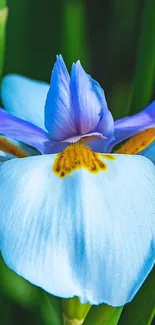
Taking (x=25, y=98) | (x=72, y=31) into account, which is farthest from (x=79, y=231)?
(x=72, y=31)

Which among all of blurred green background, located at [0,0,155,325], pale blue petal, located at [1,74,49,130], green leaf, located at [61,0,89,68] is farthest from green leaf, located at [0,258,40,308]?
green leaf, located at [61,0,89,68]

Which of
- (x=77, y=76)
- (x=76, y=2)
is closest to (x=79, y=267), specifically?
(x=77, y=76)

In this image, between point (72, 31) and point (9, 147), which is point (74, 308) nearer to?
point (9, 147)

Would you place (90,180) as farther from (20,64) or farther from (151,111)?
(20,64)

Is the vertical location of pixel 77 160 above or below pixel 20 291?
above

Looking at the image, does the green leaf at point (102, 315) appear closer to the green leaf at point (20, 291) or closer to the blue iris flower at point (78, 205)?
the blue iris flower at point (78, 205)

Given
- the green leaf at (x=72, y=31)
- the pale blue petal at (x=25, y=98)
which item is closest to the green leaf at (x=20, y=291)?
the pale blue petal at (x=25, y=98)

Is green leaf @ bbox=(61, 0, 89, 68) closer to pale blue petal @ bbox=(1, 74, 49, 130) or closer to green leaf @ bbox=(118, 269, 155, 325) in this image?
pale blue petal @ bbox=(1, 74, 49, 130)
